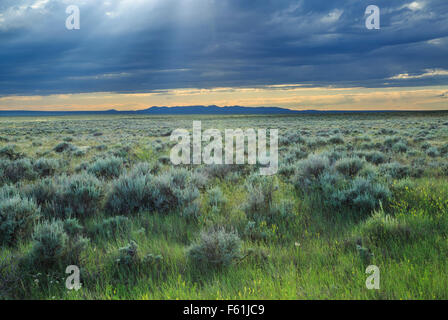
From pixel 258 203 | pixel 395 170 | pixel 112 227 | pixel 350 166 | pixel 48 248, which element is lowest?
pixel 112 227

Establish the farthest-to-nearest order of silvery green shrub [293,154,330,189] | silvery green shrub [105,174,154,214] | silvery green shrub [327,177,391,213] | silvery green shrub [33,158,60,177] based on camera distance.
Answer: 1. silvery green shrub [33,158,60,177]
2. silvery green shrub [293,154,330,189]
3. silvery green shrub [105,174,154,214]
4. silvery green shrub [327,177,391,213]

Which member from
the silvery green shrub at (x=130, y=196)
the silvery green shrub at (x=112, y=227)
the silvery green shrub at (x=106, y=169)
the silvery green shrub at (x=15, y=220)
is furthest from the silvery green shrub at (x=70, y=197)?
A: the silvery green shrub at (x=106, y=169)

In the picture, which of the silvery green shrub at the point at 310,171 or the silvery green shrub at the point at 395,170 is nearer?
the silvery green shrub at the point at 310,171

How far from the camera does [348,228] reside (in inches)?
175

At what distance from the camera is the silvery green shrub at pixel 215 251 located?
11.3 ft

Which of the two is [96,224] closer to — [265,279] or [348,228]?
[265,279]

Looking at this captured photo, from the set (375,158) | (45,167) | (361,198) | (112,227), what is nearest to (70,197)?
(112,227)

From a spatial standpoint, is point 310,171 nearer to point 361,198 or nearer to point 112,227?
point 361,198

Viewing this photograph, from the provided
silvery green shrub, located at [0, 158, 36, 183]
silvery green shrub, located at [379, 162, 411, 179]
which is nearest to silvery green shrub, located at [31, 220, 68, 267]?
silvery green shrub, located at [0, 158, 36, 183]

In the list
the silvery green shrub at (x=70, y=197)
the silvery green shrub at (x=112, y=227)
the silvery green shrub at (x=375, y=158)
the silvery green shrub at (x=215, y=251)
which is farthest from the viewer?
the silvery green shrub at (x=375, y=158)

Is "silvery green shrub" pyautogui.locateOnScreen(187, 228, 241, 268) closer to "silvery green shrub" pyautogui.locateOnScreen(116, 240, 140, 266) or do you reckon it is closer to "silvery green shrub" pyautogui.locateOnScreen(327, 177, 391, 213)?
"silvery green shrub" pyautogui.locateOnScreen(116, 240, 140, 266)

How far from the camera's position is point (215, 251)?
139 inches

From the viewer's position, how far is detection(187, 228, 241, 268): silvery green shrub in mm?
3457

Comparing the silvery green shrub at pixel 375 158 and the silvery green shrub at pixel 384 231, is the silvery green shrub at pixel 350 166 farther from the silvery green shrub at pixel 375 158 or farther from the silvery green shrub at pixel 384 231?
the silvery green shrub at pixel 384 231
